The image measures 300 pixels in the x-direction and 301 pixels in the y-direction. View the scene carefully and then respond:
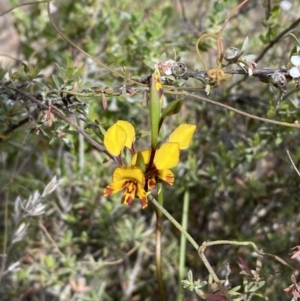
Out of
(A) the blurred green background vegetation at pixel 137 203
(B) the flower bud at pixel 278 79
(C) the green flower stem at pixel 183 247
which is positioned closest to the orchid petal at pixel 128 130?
(B) the flower bud at pixel 278 79

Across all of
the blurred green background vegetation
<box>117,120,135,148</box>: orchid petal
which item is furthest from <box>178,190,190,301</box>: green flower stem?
<box>117,120,135,148</box>: orchid petal

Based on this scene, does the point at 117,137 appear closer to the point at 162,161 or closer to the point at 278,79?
the point at 162,161

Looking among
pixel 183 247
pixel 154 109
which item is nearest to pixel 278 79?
pixel 154 109

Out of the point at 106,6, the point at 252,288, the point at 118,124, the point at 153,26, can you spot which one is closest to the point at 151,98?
the point at 118,124

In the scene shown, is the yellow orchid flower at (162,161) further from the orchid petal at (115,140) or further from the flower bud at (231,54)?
the flower bud at (231,54)

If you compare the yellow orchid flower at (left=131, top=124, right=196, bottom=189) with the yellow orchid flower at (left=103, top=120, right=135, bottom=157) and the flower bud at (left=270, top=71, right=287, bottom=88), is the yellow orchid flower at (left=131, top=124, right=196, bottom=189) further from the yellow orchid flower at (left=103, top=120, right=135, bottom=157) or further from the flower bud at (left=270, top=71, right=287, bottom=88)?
the flower bud at (left=270, top=71, right=287, bottom=88)
